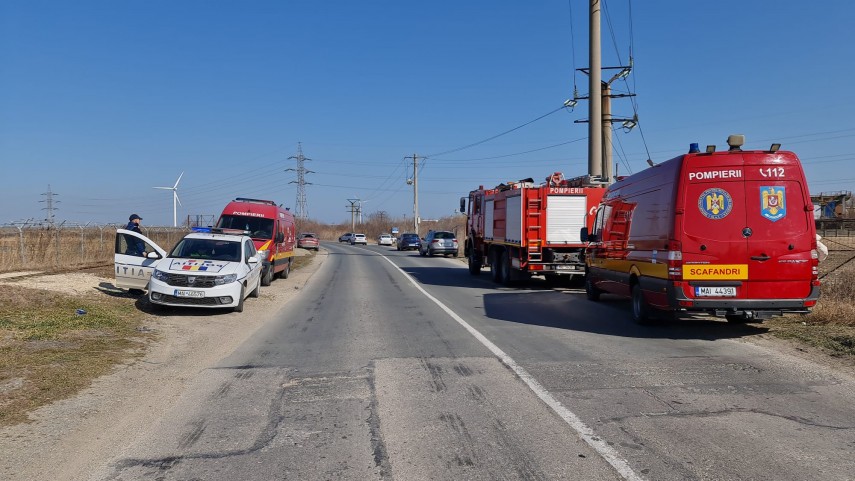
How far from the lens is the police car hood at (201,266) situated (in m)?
12.7

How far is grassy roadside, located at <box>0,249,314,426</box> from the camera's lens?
6554 mm

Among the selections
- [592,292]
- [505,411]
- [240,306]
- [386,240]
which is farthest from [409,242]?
[505,411]

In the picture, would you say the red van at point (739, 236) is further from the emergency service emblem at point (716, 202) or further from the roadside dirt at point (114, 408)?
the roadside dirt at point (114, 408)

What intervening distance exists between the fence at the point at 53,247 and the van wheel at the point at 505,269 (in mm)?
14167

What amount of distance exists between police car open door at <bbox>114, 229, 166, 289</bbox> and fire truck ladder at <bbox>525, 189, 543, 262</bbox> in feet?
31.3

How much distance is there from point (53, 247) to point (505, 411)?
22588mm

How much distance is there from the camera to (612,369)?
7.73 metres

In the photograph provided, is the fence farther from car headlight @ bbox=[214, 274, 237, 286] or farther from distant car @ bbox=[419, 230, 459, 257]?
distant car @ bbox=[419, 230, 459, 257]

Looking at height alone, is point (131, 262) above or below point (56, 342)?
above

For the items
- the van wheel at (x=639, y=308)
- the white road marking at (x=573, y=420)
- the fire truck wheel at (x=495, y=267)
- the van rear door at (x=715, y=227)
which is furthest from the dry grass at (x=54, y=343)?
the fire truck wheel at (x=495, y=267)

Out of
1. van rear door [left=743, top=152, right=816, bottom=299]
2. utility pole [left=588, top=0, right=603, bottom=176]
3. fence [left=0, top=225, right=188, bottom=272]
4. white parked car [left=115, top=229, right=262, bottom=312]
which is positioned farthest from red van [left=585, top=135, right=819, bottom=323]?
fence [left=0, top=225, right=188, bottom=272]

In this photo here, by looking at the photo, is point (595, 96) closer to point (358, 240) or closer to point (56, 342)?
point (56, 342)

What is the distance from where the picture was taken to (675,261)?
379 inches

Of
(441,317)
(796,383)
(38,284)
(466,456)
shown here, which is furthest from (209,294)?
(796,383)
